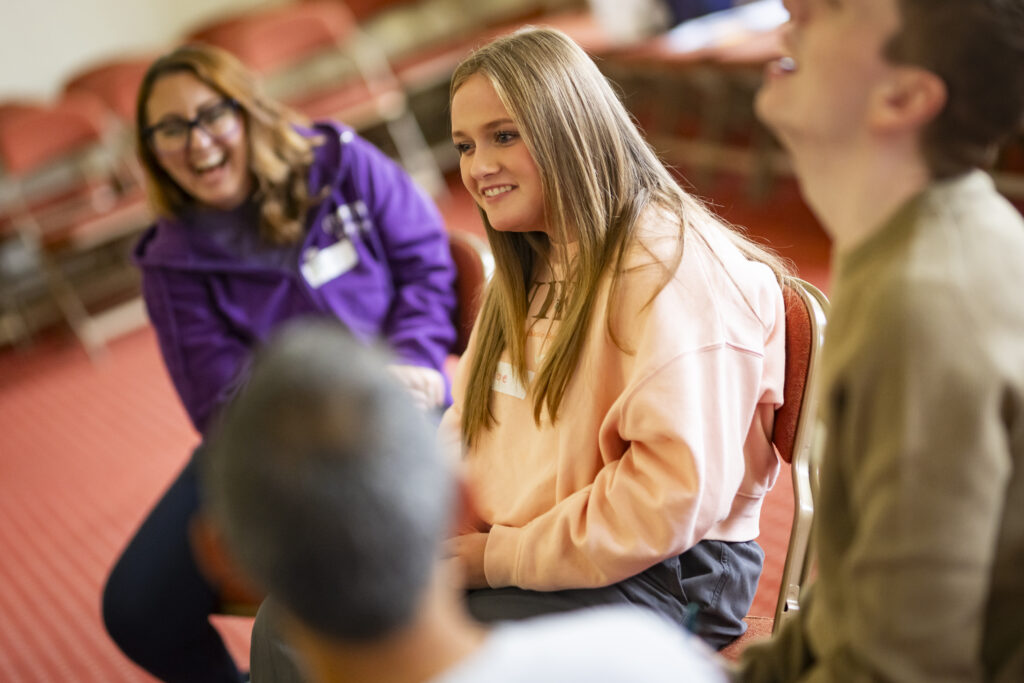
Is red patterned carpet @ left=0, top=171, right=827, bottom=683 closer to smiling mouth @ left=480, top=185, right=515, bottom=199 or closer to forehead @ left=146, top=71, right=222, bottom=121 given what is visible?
smiling mouth @ left=480, top=185, right=515, bottom=199

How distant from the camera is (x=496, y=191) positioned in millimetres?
1426

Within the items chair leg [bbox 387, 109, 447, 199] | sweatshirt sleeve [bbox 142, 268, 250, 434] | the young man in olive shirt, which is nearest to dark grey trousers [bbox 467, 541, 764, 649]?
the young man in olive shirt

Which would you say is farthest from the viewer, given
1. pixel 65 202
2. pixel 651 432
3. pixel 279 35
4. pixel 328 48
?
pixel 328 48

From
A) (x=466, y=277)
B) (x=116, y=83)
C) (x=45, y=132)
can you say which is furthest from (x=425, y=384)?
(x=116, y=83)

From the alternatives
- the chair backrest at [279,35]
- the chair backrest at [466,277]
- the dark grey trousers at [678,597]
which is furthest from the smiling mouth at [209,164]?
the chair backrest at [279,35]

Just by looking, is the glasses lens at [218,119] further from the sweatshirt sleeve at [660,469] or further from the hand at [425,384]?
the sweatshirt sleeve at [660,469]

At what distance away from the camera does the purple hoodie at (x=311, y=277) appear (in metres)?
2.08

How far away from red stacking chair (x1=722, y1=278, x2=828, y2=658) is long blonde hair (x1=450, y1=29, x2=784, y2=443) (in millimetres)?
97

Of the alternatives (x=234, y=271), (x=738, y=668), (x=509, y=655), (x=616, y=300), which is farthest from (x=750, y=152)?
(x=509, y=655)

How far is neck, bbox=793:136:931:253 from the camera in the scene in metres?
0.77

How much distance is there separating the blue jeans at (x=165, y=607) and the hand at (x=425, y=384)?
21.8 inches

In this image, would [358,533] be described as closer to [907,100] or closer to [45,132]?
[907,100]

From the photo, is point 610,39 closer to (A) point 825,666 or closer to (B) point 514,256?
(B) point 514,256

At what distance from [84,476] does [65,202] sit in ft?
7.99
